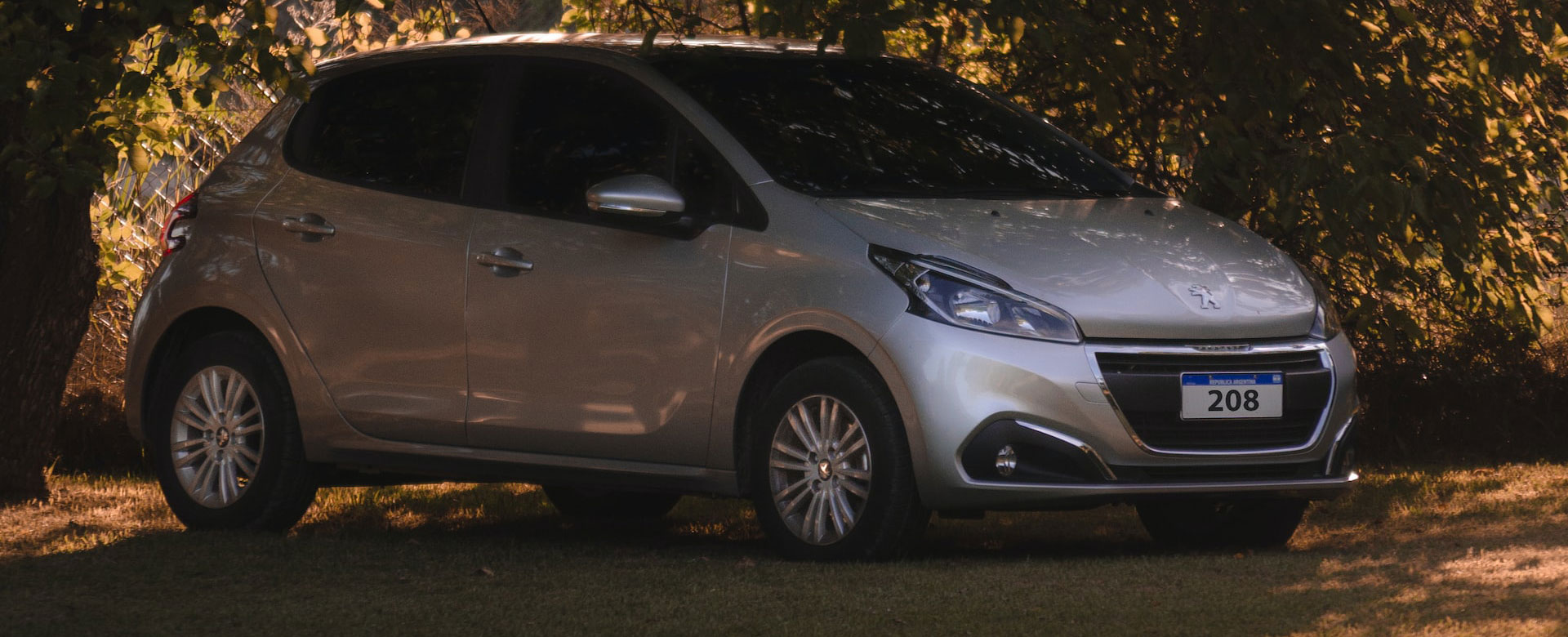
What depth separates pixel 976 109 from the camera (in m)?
7.55

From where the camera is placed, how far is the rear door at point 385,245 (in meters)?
7.18

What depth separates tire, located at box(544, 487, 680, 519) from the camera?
8.72 meters

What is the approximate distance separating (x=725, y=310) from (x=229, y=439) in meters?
2.29

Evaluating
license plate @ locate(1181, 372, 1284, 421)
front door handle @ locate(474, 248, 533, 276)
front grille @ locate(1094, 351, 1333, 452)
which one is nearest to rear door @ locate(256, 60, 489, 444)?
front door handle @ locate(474, 248, 533, 276)

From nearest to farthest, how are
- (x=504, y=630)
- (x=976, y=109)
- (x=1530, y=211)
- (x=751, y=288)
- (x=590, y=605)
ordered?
(x=504, y=630) → (x=590, y=605) → (x=751, y=288) → (x=976, y=109) → (x=1530, y=211)

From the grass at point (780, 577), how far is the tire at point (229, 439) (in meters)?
0.20

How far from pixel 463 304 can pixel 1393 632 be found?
134 inches

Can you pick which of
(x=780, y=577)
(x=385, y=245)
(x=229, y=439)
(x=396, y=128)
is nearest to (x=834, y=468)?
(x=780, y=577)


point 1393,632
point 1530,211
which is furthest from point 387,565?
point 1530,211

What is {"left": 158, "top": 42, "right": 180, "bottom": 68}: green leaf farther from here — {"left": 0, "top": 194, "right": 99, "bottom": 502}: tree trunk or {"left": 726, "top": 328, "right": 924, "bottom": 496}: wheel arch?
{"left": 726, "top": 328, "right": 924, "bottom": 496}: wheel arch

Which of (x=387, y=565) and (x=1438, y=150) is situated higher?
(x=1438, y=150)

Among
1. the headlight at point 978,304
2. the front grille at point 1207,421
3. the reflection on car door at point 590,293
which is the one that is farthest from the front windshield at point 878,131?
the front grille at point 1207,421

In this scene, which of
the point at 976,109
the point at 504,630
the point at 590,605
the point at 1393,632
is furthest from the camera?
the point at 976,109

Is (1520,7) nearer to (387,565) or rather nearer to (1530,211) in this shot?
(1530,211)
